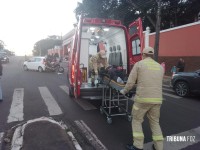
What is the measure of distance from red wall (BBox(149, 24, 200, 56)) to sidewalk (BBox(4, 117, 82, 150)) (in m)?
14.3

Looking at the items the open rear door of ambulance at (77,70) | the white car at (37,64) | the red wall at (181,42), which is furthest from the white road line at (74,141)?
the white car at (37,64)

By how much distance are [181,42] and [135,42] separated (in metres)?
12.3

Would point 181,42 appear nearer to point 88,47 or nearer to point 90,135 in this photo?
point 88,47

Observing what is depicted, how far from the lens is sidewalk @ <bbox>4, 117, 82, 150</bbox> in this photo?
14.9 feet

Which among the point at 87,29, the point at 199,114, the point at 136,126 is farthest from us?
the point at 87,29

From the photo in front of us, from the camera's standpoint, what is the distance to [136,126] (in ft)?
14.3

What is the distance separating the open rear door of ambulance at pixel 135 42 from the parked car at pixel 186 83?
332 cm

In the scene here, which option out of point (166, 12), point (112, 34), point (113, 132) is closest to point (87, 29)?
point (112, 34)

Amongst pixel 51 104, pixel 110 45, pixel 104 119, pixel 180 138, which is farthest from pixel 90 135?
pixel 110 45

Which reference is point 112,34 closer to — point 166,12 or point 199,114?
point 199,114

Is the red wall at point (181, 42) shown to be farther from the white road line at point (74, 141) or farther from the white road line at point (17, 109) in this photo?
the white road line at point (74, 141)

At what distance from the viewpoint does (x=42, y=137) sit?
4.93 meters

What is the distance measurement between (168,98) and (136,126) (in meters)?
5.84

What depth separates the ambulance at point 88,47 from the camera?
276 inches
